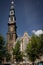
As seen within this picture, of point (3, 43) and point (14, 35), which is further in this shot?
point (14, 35)

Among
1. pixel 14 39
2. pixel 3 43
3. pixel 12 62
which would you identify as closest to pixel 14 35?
pixel 14 39

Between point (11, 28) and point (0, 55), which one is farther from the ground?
point (11, 28)

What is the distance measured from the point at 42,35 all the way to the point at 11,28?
418 inches

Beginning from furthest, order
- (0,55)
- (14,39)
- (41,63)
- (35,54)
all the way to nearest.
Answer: (14,39), (41,63), (35,54), (0,55)

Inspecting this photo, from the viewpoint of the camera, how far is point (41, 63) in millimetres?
26594

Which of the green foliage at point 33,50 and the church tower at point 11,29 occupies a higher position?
the church tower at point 11,29

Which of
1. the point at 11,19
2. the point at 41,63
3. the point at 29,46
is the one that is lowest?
the point at 41,63

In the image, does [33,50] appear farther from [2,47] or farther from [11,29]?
[11,29]

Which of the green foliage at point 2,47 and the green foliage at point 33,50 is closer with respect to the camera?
the green foliage at point 2,47

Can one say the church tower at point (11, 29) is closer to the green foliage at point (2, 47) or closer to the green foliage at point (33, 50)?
the green foliage at point (33, 50)

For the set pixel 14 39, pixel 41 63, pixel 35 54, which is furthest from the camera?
pixel 14 39

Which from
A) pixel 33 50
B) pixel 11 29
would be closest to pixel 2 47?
pixel 33 50

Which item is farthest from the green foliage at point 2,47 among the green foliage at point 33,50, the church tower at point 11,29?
the church tower at point 11,29

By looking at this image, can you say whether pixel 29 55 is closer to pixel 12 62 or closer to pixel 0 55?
pixel 0 55
